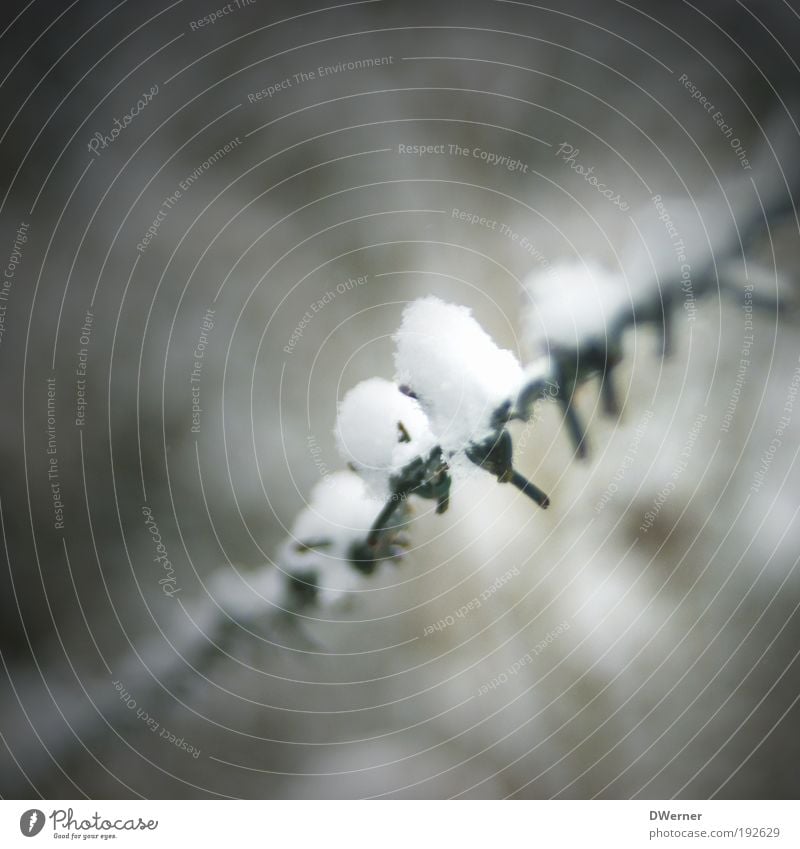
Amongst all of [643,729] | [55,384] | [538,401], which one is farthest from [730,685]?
[55,384]

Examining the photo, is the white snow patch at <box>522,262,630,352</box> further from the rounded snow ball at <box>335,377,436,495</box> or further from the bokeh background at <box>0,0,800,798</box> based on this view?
the rounded snow ball at <box>335,377,436,495</box>

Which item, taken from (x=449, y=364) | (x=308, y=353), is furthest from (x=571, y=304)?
(x=308, y=353)

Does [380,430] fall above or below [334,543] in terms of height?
above

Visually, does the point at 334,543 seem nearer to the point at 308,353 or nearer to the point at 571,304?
the point at 308,353

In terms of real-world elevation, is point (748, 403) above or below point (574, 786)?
above

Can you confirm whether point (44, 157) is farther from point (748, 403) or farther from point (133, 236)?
point (748, 403)

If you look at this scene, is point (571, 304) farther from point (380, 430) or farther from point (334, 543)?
point (334, 543)
